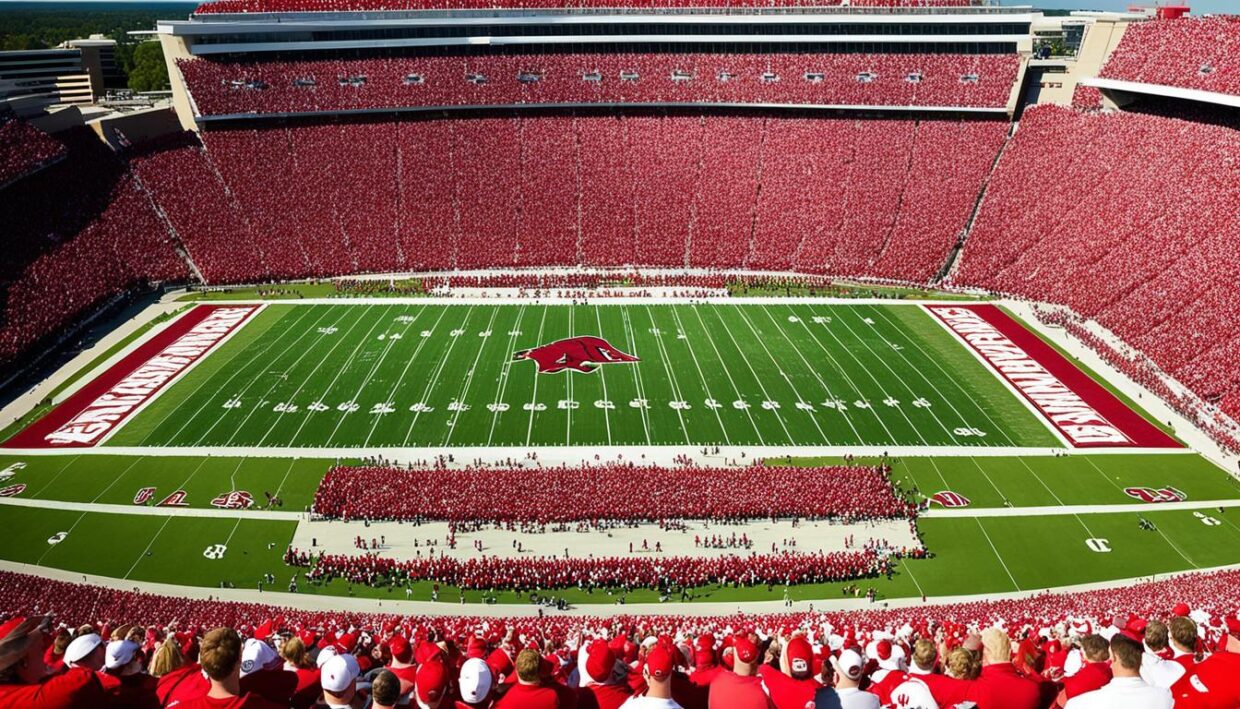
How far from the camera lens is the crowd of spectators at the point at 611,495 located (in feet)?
82.4

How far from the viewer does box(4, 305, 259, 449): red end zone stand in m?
30.1

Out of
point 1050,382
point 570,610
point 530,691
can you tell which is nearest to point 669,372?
point 1050,382

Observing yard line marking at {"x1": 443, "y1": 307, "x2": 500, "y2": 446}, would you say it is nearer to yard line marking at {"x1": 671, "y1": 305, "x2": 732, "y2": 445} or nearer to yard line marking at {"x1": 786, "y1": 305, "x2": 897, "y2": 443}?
yard line marking at {"x1": 671, "y1": 305, "x2": 732, "y2": 445}

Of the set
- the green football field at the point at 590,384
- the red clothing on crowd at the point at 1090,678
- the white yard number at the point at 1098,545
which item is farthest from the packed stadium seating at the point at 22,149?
the red clothing on crowd at the point at 1090,678

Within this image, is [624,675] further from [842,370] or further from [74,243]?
[74,243]

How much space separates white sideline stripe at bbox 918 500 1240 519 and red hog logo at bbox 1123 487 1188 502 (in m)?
0.20

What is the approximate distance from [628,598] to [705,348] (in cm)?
1701

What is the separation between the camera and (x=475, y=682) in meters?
6.68

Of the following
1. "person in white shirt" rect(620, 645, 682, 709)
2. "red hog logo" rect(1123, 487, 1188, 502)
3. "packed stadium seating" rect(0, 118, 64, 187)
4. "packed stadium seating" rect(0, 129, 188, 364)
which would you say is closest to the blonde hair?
"person in white shirt" rect(620, 645, 682, 709)

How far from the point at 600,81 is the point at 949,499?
40160mm

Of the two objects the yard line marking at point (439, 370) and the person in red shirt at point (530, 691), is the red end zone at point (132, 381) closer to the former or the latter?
the yard line marking at point (439, 370)

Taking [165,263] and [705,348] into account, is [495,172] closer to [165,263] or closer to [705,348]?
[165,263]

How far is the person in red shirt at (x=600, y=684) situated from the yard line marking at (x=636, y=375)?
73.6 feet

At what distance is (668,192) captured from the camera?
53.0m
